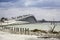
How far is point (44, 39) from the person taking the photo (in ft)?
65.9

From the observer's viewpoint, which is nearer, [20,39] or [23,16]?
[20,39]

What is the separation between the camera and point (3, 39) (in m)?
19.8

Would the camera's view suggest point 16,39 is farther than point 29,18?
No

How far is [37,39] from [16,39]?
2.24m

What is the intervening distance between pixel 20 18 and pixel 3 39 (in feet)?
254

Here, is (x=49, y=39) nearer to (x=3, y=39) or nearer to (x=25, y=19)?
(x=3, y=39)

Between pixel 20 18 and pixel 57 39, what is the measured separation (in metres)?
77.1

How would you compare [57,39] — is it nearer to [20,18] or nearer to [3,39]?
[3,39]

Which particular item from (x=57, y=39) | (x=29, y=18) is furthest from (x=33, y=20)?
(x=57, y=39)

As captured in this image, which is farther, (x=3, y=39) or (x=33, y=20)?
(x=33, y=20)

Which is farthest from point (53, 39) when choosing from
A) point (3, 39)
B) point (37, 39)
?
point (3, 39)

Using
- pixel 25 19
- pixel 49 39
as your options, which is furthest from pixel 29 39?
pixel 25 19

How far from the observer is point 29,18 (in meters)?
97.5

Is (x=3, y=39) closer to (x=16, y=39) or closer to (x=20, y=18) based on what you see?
(x=16, y=39)
